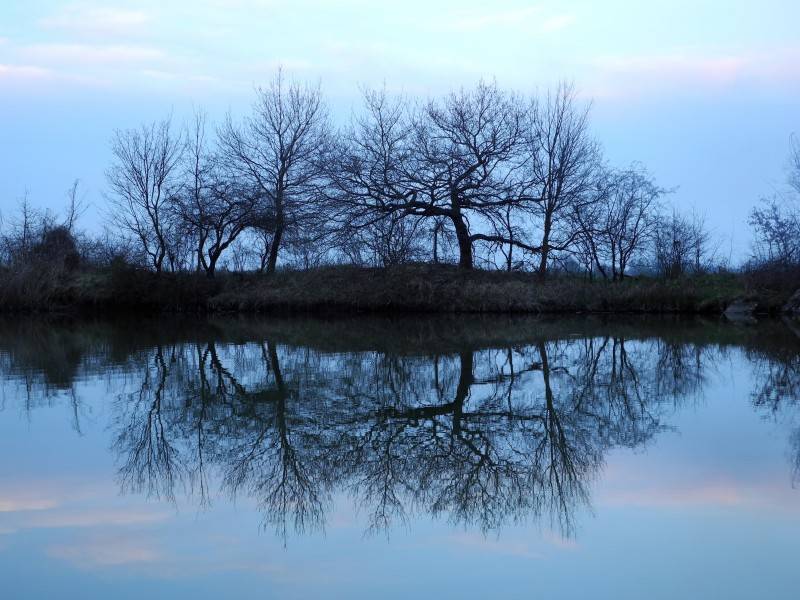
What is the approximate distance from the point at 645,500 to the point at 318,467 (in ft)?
9.06

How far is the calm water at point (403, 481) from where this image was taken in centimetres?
467

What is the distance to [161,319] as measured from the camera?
29281 millimetres

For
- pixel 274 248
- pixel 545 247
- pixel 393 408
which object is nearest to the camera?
pixel 393 408

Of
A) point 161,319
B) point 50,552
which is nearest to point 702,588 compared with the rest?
point 50,552

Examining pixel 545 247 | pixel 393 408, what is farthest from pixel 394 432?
pixel 545 247

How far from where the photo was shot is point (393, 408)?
976cm

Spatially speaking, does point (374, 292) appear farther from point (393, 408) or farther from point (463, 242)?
point (393, 408)

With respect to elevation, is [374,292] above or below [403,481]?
above

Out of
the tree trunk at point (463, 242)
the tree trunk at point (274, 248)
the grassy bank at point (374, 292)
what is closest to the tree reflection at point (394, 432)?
the grassy bank at point (374, 292)

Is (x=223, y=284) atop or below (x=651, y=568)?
atop

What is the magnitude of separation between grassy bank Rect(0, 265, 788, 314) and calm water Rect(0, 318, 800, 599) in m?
14.0

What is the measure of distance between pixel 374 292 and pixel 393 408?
2031 cm

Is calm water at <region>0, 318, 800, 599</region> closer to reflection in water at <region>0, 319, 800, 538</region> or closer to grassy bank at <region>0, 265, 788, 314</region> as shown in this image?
reflection in water at <region>0, 319, 800, 538</region>

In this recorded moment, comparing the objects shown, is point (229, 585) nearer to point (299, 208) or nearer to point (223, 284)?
point (299, 208)
